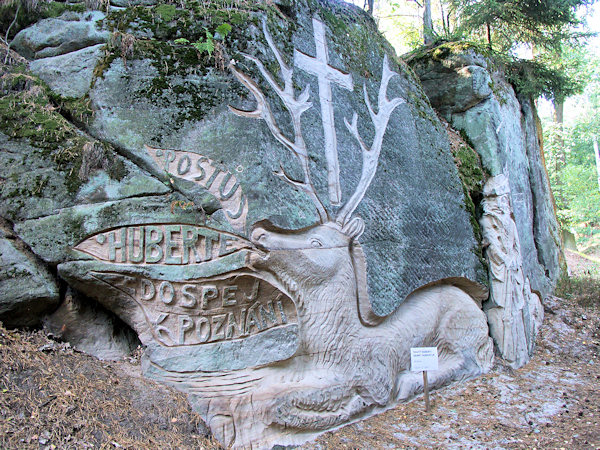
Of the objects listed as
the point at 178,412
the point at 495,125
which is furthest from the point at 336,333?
the point at 495,125

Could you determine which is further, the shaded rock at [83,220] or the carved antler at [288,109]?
the carved antler at [288,109]

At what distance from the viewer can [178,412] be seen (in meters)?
4.06

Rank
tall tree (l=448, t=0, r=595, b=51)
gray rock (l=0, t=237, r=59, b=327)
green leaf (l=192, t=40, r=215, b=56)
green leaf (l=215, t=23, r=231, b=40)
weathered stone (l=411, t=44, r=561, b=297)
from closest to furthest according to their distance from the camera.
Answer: gray rock (l=0, t=237, r=59, b=327), green leaf (l=192, t=40, r=215, b=56), green leaf (l=215, t=23, r=231, b=40), weathered stone (l=411, t=44, r=561, b=297), tall tree (l=448, t=0, r=595, b=51)

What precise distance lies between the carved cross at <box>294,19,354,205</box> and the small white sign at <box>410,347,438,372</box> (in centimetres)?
170

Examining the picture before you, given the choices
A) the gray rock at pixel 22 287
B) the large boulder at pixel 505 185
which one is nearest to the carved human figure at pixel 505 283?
the large boulder at pixel 505 185

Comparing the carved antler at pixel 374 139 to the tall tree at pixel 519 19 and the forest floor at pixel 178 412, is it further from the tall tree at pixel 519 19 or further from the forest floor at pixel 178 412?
the tall tree at pixel 519 19

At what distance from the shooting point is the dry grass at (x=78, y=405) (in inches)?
140

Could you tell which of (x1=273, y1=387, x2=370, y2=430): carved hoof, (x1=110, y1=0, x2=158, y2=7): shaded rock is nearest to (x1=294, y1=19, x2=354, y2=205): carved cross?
(x1=110, y1=0, x2=158, y2=7): shaded rock

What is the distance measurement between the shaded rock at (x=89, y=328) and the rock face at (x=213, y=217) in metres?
0.02

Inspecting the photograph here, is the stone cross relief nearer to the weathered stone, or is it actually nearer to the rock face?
the rock face

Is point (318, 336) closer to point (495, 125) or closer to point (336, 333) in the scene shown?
point (336, 333)

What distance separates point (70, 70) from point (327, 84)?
8.88ft

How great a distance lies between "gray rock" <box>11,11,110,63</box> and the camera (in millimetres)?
5004

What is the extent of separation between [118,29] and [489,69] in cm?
598
